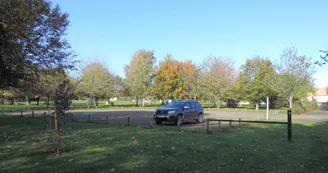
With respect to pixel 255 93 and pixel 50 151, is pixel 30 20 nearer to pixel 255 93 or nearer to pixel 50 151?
pixel 50 151

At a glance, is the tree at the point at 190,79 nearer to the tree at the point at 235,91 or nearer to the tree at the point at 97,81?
the tree at the point at 235,91

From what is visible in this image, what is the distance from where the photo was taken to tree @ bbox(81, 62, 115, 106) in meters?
53.0

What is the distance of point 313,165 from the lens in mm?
6875

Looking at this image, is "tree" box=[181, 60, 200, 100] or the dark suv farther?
"tree" box=[181, 60, 200, 100]

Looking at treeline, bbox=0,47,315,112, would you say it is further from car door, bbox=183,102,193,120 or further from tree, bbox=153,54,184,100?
car door, bbox=183,102,193,120

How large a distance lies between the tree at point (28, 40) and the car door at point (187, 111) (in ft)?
28.8

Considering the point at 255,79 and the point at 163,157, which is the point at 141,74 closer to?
the point at 255,79

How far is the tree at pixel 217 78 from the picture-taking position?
5041cm

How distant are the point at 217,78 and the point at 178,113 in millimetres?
34186

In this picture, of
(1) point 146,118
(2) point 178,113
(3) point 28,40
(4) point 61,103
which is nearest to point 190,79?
(1) point 146,118

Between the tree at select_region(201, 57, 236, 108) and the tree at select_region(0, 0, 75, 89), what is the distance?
113ft

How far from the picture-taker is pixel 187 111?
1852 centimetres

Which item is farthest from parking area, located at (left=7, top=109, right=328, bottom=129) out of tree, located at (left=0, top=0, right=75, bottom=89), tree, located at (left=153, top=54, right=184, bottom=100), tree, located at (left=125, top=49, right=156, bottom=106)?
tree, located at (left=125, top=49, right=156, bottom=106)

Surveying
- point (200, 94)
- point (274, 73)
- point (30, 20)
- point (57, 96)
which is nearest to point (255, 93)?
point (274, 73)
